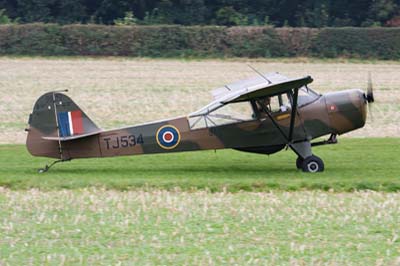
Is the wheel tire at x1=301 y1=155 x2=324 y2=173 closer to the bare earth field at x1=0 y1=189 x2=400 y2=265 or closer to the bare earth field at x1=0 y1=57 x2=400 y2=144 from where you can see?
the bare earth field at x1=0 y1=189 x2=400 y2=265

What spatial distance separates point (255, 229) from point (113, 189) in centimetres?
425

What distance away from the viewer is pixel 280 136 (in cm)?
1661

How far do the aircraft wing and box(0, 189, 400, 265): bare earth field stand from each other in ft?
8.71

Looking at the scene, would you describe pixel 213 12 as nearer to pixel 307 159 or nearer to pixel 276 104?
pixel 276 104

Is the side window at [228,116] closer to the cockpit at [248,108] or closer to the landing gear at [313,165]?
the cockpit at [248,108]

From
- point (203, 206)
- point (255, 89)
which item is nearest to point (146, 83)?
point (255, 89)

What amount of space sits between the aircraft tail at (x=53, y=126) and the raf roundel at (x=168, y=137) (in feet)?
3.68

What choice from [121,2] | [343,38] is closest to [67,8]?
[121,2]

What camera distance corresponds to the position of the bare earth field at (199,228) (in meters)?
9.11

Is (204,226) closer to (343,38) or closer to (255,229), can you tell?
(255,229)

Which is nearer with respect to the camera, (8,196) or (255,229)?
(255,229)

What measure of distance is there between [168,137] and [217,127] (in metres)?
0.94

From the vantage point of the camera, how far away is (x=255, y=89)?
15.6m

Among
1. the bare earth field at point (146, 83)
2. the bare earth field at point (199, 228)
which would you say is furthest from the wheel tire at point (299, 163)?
the bare earth field at point (146, 83)
